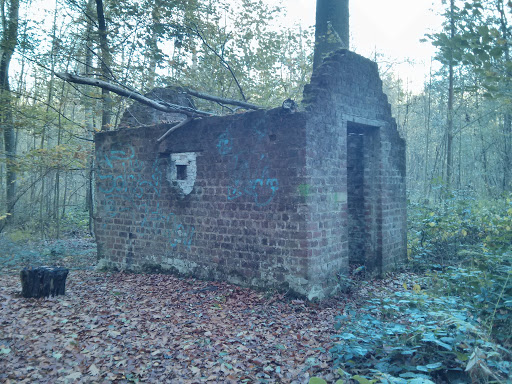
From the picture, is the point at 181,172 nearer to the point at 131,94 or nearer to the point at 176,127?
the point at 176,127

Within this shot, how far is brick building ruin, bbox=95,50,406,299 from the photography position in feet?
20.6

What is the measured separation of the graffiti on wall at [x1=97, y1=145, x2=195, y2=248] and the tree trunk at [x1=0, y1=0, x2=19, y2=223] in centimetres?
346

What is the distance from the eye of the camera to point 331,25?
1061 cm

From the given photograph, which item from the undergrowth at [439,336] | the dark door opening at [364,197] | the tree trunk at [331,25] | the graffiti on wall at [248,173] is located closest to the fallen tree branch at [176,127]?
the graffiti on wall at [248,173]

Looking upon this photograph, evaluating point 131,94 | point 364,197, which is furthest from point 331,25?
point 131,94

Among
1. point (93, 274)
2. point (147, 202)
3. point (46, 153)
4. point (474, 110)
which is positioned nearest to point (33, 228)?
point (46, 153)

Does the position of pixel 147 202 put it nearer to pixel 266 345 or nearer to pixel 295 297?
pixel 295 297

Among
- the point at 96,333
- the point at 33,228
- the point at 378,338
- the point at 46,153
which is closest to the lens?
the point at 378,338

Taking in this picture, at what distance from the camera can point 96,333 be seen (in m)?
5.11

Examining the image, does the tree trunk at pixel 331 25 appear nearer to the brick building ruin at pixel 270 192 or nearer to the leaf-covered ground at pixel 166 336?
the brick building ruin at pixel 270 192

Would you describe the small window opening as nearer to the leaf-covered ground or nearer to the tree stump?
the leaf-covered ground

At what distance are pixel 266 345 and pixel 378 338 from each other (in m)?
1.49

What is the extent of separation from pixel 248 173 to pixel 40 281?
4.36 metres

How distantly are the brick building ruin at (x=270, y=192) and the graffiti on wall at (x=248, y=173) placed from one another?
20 millimetres
